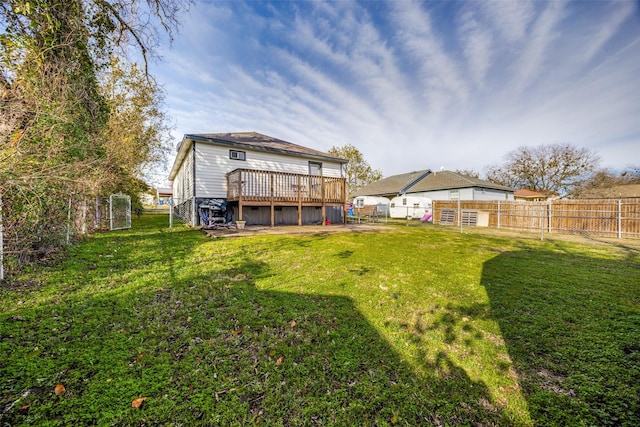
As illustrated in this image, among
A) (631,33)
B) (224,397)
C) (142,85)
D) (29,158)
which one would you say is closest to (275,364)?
(224,397)

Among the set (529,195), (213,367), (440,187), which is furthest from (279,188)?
(529,195)

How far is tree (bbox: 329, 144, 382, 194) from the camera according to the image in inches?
1464

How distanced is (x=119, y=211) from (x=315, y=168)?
908 cm

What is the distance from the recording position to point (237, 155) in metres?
11.4

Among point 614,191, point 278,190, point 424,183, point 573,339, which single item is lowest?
point 573,339

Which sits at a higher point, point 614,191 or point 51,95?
point 614,191

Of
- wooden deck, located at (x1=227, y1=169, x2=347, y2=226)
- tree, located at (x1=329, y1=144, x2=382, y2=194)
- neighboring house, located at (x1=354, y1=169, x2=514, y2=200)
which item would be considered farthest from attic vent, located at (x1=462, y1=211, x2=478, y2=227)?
tree, located at (x1=329, y1=144, x2=382, y2=194)

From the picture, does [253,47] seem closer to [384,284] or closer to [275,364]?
[384,284]

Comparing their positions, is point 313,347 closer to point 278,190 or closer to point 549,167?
point 278,190

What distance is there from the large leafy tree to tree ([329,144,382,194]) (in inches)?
1245

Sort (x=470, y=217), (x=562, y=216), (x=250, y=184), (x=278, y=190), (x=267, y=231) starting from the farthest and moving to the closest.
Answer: (x=470, y=217), (x=562, y=216), (x=278, y=190), (x=250, y=184), (x=267, y=231)

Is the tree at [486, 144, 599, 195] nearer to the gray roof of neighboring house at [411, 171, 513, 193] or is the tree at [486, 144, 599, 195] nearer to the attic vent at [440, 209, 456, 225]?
the gray roof of neighboring house at [411, 171, 513, 193]

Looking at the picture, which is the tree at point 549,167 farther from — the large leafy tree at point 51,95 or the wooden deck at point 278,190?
the large leafy tree at point 51,95

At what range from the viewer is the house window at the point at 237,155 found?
36.9 feet
